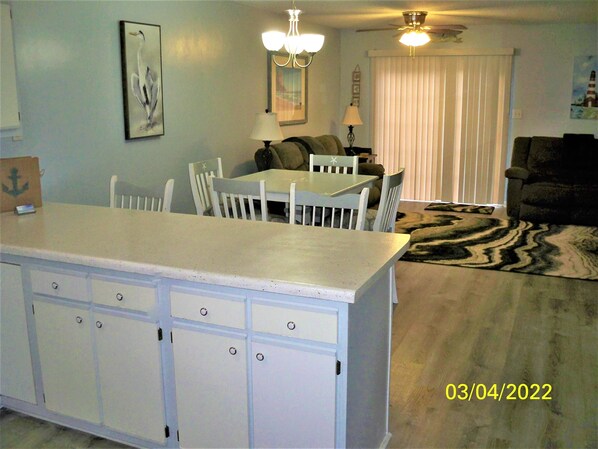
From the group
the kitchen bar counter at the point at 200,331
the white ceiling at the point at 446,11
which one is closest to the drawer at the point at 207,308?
the kitchen bar counter at the point at 200,331

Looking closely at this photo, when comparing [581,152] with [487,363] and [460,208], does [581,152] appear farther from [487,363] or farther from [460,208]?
[487,363]

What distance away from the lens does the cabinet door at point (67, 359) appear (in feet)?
7.83

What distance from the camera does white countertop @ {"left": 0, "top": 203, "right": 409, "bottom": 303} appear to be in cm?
197

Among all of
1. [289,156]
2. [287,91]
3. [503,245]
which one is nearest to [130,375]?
[289,156]

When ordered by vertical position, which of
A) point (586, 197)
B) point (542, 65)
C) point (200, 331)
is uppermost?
point (542, 65)

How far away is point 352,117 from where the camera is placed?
314 inches

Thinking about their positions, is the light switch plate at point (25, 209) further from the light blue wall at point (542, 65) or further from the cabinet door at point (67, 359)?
the light blue wall at point (542, 65)

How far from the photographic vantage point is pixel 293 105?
710 centimetres

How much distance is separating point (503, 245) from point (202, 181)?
308 centimetres

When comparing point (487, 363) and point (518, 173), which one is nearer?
point (487, 363)

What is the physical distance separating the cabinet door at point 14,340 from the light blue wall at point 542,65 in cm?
676

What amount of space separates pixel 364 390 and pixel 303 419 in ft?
0.89

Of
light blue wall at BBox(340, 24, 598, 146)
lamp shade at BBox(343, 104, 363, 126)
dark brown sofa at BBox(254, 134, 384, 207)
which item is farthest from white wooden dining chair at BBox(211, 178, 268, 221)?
light blue wall at BBox(340, 24, 598, 146)

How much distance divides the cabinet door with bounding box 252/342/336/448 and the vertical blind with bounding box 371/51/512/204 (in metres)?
6.60
